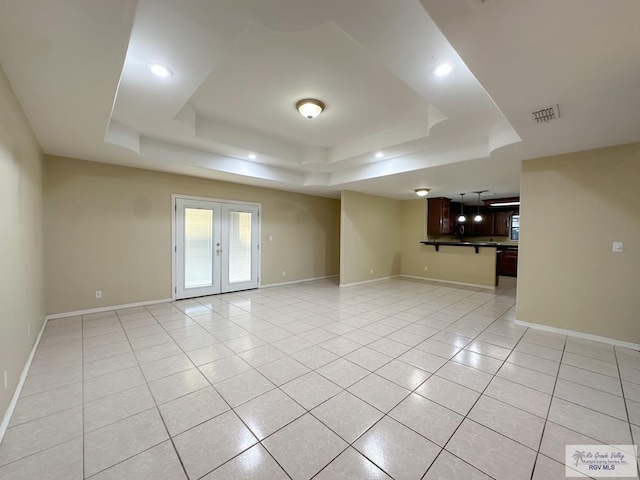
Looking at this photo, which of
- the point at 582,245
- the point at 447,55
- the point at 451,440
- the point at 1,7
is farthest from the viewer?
the point at 582,245

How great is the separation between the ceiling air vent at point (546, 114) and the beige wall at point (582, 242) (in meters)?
1.53

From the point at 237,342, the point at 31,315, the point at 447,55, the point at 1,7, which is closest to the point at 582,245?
the point at 447,55

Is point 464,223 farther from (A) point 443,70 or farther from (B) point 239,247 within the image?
(A) point 443,70

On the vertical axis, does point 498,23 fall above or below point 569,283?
above

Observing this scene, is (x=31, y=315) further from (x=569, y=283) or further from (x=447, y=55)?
(x=569, y=283)

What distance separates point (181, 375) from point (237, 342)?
800 millimetres

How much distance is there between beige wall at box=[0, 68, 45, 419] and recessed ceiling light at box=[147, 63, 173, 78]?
91cm

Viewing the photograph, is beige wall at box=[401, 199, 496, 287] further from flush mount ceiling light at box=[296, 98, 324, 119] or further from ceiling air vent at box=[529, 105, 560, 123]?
flush mount ceiling light at box=[296, 98, 324, 119]

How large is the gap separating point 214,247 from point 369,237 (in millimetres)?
3982

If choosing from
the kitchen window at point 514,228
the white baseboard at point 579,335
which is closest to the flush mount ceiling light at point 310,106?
the white baseboard at point 579,335

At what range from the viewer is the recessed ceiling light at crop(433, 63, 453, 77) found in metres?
1.98

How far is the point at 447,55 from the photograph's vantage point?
185cm

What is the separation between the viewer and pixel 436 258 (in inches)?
296

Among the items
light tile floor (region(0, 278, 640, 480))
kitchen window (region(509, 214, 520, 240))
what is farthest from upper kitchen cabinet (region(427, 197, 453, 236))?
light tile floor (region(0, 278, 640, 480))
